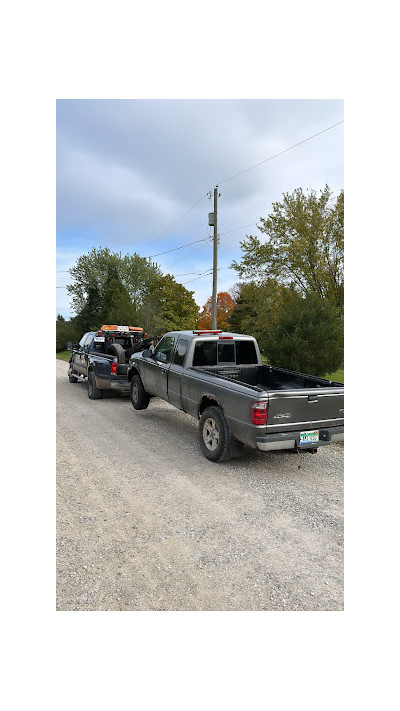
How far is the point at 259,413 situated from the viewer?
5.41m

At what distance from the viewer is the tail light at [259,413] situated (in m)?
5.41

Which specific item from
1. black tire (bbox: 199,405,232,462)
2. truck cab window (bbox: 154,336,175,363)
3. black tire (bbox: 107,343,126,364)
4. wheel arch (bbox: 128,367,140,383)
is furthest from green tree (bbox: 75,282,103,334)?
black tire (bbox: 199,405,232,462)

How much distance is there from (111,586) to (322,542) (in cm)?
195

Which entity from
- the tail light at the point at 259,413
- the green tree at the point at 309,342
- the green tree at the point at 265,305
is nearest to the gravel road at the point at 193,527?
the tail light at the point at 259,413

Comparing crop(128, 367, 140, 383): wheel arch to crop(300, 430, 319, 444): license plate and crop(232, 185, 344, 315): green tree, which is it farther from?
crop(232, 185, 344, 315): green tree

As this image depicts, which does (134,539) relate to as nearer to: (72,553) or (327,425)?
(72,553)

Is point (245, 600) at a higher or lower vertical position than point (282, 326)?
lower

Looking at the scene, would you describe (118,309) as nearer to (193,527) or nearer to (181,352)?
(181,352)

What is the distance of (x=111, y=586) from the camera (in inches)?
130

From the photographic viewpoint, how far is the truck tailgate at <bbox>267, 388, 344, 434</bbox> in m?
5.48

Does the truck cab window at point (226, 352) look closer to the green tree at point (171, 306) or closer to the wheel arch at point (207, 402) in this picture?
the wheel arch at point (207, 402)

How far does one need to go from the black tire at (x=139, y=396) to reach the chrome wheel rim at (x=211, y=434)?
3176 mm

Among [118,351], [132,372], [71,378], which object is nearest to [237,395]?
[132,372]

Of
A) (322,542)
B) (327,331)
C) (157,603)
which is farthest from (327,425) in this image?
(327,331)
